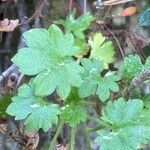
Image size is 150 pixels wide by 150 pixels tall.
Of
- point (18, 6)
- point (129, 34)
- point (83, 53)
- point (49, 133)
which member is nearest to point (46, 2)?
point (18, 6)

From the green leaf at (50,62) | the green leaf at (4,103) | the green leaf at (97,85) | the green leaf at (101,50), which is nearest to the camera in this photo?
the green leaf at (50,62)

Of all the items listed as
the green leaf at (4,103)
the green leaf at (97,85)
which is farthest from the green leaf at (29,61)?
the green leaf at (4,103)

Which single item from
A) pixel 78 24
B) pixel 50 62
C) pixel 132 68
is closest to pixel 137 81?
pixel 132 68

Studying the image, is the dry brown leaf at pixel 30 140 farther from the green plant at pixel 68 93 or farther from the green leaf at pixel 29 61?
the green leaf at pixel 29 61

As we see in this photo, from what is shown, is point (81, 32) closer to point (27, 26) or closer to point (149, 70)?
point (27, 26)

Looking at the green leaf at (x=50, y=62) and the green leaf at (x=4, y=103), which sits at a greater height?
the green leaf at (x=50, y=62)

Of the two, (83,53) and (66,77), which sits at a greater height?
(66,77)
